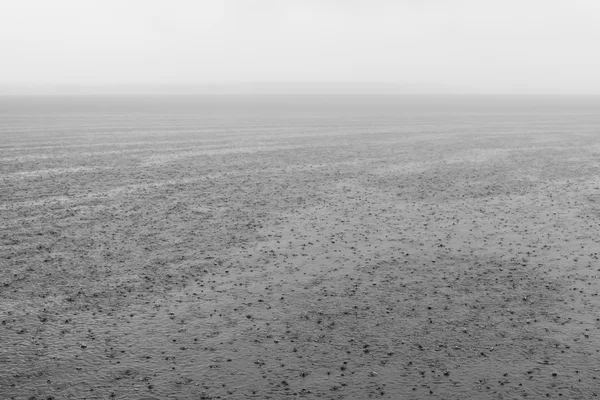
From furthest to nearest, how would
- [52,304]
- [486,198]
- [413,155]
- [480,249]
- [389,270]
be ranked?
[413,155] < [486,198] < [480,249] < [389,270] < [52,304]

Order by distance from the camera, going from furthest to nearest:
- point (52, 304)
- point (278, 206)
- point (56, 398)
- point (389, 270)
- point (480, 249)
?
point (278, 206) → point (480, 249) → point (389, 270) → point (52, 304) → point (56, 398)

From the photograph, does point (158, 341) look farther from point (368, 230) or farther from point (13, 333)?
point (368, 230)

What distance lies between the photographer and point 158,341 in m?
24.4

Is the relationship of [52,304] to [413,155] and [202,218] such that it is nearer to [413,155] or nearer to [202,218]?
[202,218]

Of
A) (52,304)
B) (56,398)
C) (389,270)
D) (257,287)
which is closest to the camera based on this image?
(56,398)

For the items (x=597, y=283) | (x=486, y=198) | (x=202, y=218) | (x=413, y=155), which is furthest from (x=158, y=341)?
(x=413, y=155)

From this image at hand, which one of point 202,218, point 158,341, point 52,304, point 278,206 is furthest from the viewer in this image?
point 278,206

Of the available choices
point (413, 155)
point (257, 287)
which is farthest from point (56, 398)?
point (413, 155)

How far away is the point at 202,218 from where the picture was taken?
149 feet

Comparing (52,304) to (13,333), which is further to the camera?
(52,304)

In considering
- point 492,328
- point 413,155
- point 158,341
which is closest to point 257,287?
point 158,341

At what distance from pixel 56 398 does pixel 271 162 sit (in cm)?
5899

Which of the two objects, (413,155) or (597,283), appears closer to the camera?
(597,283)

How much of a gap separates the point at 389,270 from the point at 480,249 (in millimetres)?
8216
